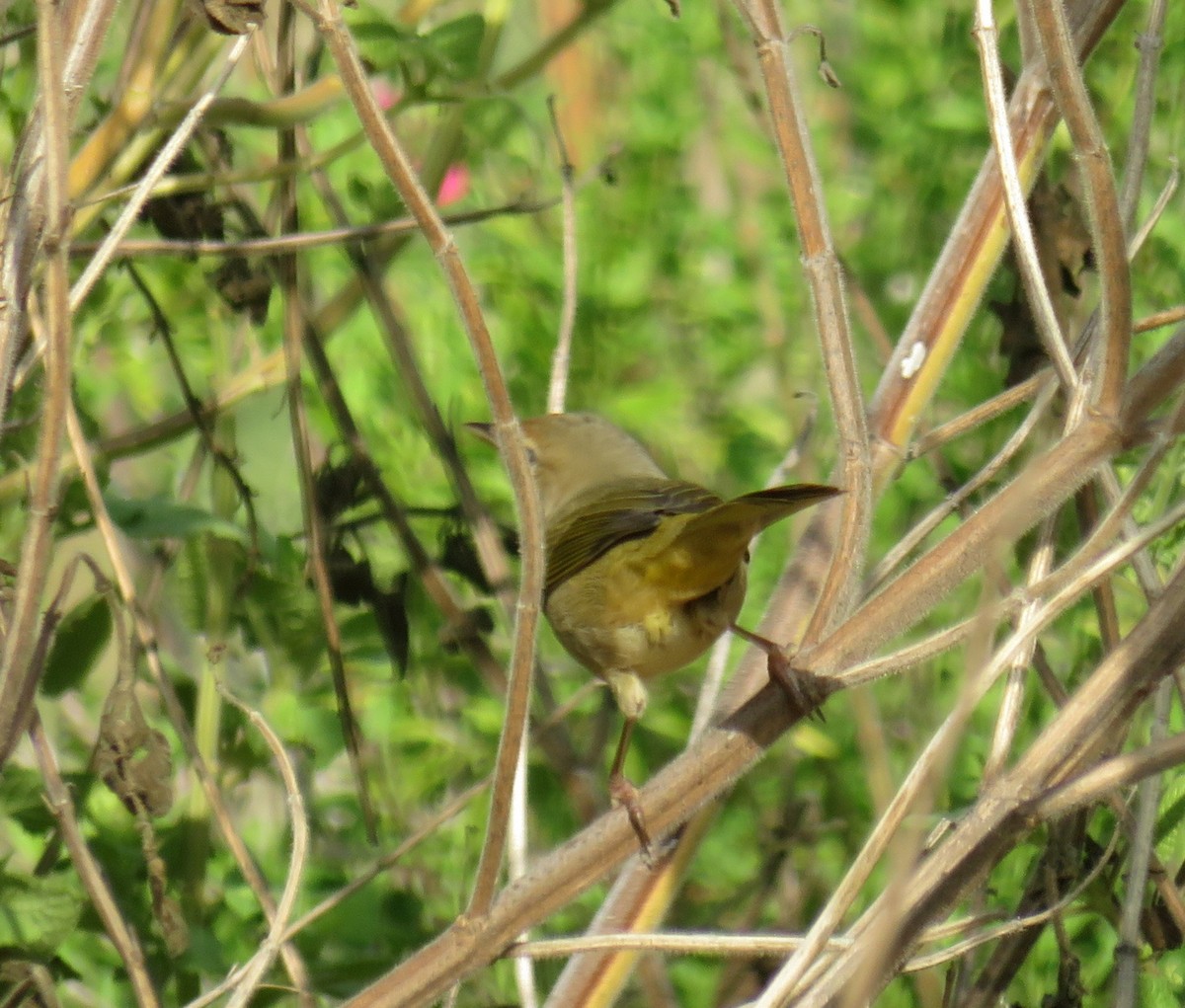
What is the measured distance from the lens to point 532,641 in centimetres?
130

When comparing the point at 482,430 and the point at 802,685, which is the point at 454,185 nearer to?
the point at 482,430

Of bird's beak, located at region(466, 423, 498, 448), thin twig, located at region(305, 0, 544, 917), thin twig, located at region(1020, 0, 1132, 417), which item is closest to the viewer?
thin twig, located at region(305, 0, 544, 917)

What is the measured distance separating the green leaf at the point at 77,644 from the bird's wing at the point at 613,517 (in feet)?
2.41

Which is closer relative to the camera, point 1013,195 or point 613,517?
point 1013,195

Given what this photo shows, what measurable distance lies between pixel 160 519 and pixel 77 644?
0.30 metres

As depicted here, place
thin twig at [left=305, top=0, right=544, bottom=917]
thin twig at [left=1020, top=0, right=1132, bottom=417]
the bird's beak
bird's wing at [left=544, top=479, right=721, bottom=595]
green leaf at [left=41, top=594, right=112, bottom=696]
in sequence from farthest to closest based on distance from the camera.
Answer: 1. the bird's beak
2. bird's wing at [left=544, top=479, right=721, bottom=595]
3. green leaf at [left=41, top=594, right=112, bottom=696]
4. thin twig at [left=1020, top=0, right=1132, bottom=417]
5. thin twig at [left=305, top=0, right=544, bottom=917]

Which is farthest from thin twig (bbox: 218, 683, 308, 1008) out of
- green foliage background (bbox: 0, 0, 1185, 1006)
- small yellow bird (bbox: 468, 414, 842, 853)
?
small yellow bird (bbox: 468, 414, 842, 853)

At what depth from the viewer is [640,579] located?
2357 millimetres

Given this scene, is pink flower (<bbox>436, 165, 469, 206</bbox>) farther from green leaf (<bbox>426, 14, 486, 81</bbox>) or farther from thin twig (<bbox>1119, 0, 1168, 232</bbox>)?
thin twig (<bbox>1119, 0, 1168, 232</bbox>)

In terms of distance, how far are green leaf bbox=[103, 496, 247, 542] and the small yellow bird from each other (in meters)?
0.60

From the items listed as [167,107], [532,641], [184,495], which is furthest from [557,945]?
[184,495]

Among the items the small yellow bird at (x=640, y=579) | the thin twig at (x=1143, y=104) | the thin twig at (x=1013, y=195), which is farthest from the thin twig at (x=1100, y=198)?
the small yellow bird at (x=640, y=579)

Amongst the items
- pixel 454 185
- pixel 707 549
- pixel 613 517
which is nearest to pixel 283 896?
pixel 707 549

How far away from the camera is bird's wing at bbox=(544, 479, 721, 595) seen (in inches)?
92.3
